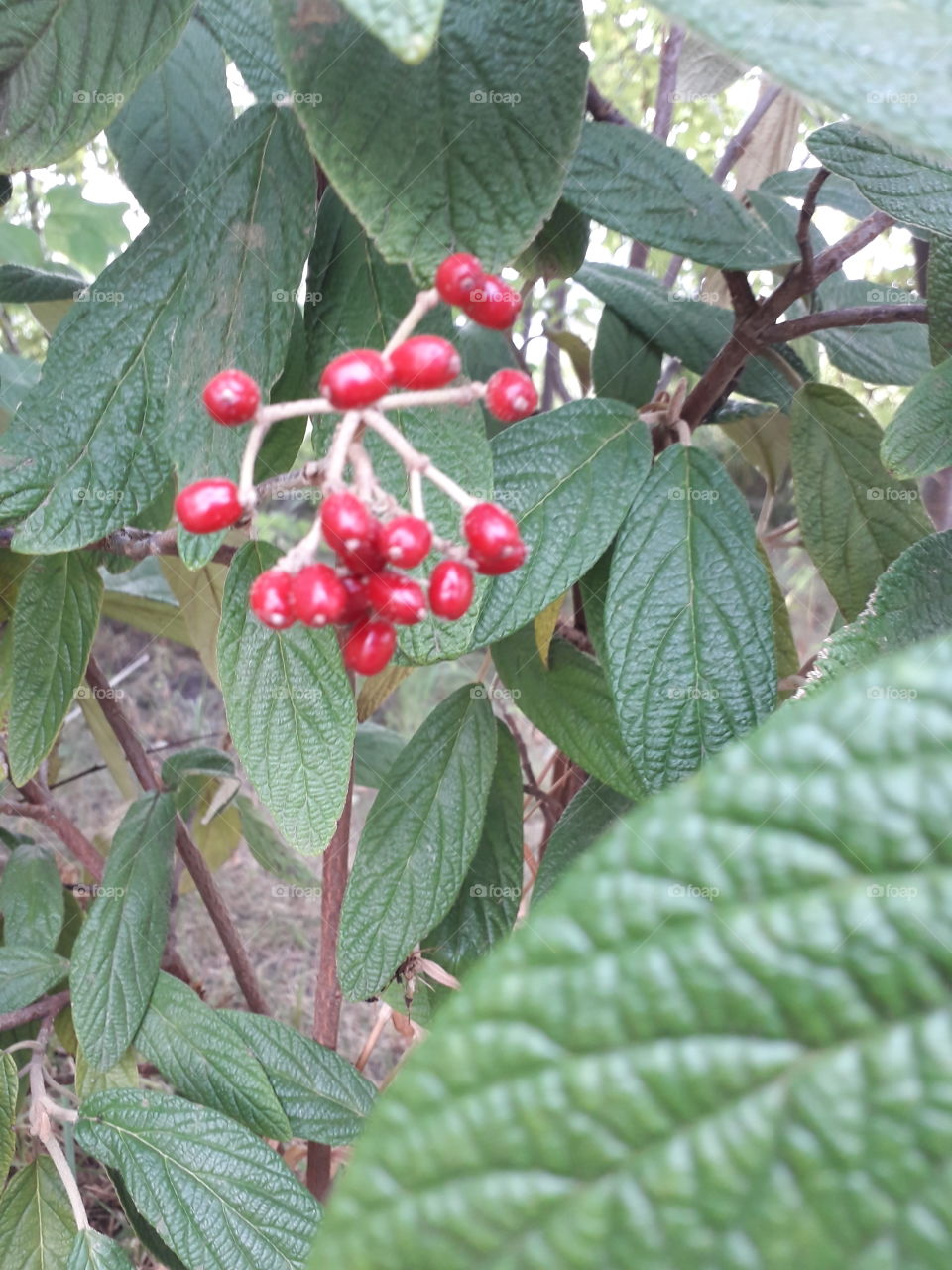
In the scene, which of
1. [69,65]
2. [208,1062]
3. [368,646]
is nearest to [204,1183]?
[208,1062]

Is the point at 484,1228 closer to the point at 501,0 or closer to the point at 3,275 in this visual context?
the point at 501,0

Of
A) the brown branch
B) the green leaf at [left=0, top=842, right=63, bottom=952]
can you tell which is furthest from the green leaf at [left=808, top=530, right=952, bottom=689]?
the green leaf at [left=0, top=842, right=63, bottom=952]

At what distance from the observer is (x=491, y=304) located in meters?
0.35

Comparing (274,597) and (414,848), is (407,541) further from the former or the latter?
(414,848)

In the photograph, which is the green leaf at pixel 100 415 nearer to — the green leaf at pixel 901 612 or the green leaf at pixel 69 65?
the green leaf at pixel 69 65

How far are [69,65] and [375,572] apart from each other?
0.35m

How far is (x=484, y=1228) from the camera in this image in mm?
168

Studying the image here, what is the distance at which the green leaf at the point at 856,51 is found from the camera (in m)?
0.22

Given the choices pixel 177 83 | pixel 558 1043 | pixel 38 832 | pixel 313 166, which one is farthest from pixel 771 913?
pixel 38 832

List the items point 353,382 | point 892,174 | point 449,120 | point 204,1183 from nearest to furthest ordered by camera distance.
Result: point 353,382 → point 449,120 → point 892,174 → point 204,1183

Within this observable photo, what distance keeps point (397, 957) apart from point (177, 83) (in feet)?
2.13

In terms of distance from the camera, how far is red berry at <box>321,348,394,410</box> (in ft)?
0.97

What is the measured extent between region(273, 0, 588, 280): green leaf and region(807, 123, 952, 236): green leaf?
7.1 inches

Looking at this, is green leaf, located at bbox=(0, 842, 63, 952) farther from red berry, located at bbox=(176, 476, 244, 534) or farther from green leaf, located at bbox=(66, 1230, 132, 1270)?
red berry, located at bbox=(176, 476, 244, 534)
